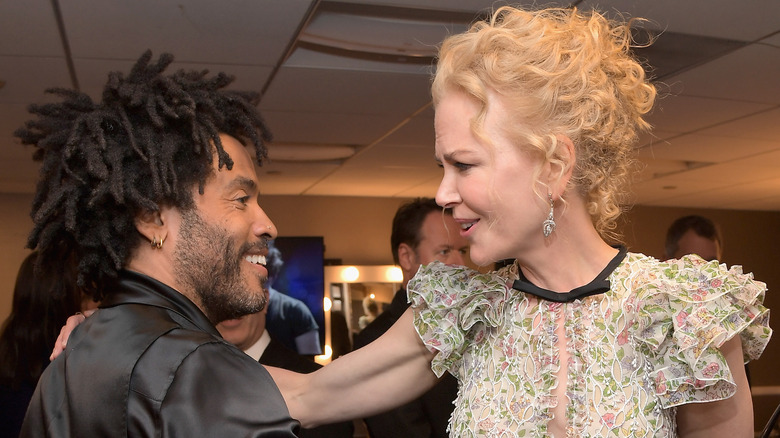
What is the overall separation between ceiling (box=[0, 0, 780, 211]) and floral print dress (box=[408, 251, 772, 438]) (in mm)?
1098

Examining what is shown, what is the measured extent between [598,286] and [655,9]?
86.6 inches

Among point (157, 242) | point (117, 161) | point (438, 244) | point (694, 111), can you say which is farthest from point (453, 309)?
point (694, 111)

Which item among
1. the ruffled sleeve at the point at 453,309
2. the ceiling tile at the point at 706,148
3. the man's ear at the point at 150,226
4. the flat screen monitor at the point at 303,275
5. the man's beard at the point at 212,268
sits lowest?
the ruffled sleeve at the point at 453,309

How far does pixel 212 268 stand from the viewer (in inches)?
55.9

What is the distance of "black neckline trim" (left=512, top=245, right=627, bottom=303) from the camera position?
1357 millimetres

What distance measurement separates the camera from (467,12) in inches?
128

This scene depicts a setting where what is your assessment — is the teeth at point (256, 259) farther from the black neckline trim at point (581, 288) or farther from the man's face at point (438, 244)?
the man's face at point (438, 244)

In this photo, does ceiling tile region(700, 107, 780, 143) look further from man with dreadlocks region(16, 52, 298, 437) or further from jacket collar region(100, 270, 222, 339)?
jacket collar region(100, 270, 222, 339)

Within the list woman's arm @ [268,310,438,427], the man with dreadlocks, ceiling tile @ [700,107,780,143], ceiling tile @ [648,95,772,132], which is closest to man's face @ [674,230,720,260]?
ceiling tile @ [648,95,772,132]

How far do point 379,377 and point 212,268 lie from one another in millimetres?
365

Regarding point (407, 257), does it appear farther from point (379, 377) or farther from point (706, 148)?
point (706, 148)

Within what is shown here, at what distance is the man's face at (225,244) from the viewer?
141cm

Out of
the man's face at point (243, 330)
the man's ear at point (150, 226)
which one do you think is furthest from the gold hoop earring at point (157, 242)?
the man's face at point (243, 330)

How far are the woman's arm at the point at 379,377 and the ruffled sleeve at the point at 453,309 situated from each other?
0.11 ft
